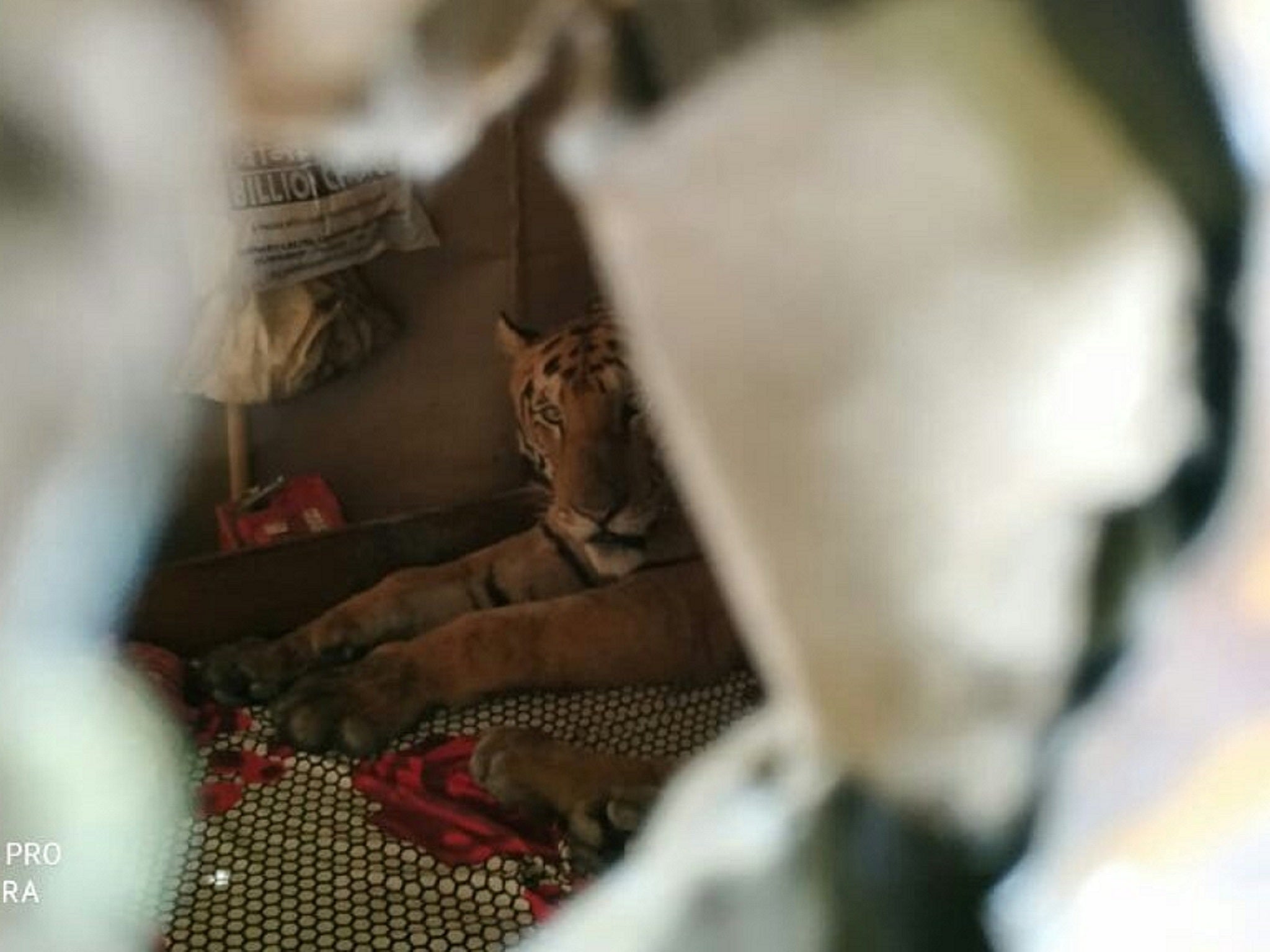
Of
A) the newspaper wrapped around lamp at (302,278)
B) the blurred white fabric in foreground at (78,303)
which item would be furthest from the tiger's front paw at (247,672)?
the blurred white fabric in foreground at (78,303)

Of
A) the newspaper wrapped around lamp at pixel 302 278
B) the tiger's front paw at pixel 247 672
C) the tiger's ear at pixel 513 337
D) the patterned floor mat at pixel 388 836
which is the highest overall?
the newspaper wrapped around lamp at pixel 302 278

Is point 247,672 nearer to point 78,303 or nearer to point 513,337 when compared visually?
point 513,337

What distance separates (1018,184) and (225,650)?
77 cm

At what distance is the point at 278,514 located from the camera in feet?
3.45

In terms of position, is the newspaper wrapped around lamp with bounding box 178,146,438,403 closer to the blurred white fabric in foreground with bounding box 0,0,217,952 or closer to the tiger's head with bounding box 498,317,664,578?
the tiger's head with bounding box 498,317,664,578

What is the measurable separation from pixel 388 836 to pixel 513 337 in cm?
35

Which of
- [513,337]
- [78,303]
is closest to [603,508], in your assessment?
[513,337]

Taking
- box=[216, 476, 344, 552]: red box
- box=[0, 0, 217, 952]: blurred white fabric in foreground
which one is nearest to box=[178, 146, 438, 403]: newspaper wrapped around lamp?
box=[216, 476, 344, 552]: red box

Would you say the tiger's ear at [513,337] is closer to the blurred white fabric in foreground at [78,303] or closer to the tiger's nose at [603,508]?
the tiger's nose at [603,508]

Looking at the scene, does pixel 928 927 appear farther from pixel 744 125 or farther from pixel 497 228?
pixel 497 228

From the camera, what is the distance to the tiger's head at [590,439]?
0.99 m

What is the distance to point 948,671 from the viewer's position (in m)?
0.33

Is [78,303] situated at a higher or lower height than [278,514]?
higher

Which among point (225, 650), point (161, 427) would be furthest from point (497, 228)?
point (161, 427)
